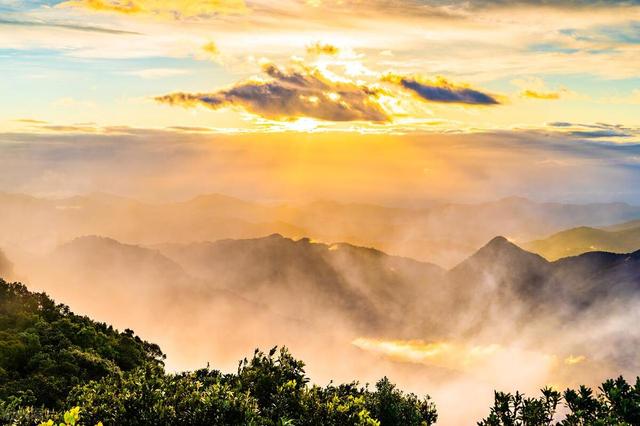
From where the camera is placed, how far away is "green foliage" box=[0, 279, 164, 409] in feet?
182

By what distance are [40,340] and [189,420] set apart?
152 feet

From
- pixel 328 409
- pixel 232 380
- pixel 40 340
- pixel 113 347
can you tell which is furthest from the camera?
pixel 113 347

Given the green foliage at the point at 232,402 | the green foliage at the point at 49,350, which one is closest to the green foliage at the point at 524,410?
the green foliage at the point at 232,402

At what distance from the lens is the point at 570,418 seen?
37906mm

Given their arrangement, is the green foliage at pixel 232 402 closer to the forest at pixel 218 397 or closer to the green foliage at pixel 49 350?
the forest at pixel 218 397

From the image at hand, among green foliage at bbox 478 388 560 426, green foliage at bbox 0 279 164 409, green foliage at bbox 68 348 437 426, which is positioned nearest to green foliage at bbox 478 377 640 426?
green foliage at bbox 478 388 560 426

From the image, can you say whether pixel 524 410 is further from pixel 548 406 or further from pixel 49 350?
pixel 49 350

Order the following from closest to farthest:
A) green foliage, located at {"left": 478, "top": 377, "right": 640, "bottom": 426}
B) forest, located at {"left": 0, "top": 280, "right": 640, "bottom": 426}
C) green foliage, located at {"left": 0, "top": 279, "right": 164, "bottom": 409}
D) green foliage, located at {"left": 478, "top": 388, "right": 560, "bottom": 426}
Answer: forest, located at {"left": 0, "top": 280, "right": 640, "bottom": 426} → green foliage, located at {"left": 478, "top": 377, "right": 640, "bottom": 426} → green foliage, located at {"left": 478, "top": 388, "right": 560, "bottom": 426} → green foliage, located at {"left": 0, "top": 279, "right": 164, "bottom": 409}

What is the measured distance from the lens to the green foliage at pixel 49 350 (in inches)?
2183

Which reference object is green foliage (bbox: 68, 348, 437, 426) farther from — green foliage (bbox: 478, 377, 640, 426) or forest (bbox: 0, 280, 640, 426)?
green foliage (bbox: 478, 377, 640, 426)

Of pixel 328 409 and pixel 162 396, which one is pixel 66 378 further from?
pixel 328 409

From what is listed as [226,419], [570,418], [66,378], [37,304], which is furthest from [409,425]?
[37,304]

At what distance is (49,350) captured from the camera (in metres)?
64.3

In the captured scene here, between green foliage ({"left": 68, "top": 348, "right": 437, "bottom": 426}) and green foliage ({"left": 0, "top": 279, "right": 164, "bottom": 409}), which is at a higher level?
green foliage ({"left": 68, "top": 348, "right": 437, "bottom": 426})
